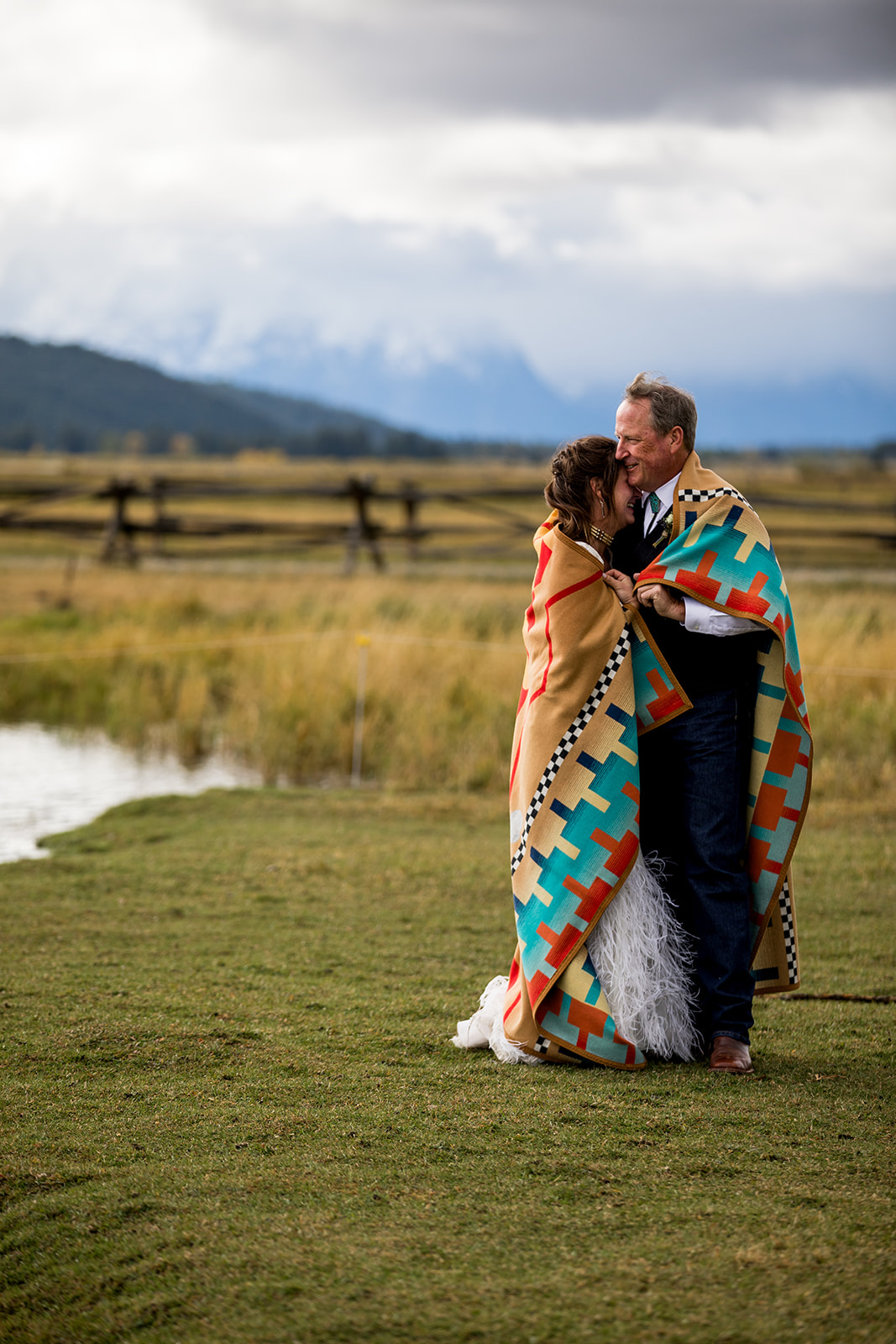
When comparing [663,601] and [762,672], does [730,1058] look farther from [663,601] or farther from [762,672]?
[663,601]

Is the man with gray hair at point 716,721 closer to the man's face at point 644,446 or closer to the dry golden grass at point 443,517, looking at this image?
the man's face at point 644,446

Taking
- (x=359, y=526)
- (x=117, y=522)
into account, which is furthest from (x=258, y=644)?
(x=117, y=522)

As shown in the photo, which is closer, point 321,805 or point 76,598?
point 321,805

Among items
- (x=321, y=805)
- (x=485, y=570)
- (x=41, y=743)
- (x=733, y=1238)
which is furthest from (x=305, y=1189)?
(x=485, y=570)

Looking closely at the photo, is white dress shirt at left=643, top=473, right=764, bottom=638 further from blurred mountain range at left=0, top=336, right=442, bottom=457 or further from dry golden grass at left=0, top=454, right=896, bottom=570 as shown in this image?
blurred mountain range at left=0, top=336, right=442, bottom=457

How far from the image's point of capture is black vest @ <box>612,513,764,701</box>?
12.8ft

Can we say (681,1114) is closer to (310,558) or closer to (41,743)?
(41,743)

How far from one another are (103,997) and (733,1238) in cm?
263

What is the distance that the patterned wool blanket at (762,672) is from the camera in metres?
3.75

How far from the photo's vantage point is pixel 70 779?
10.1m

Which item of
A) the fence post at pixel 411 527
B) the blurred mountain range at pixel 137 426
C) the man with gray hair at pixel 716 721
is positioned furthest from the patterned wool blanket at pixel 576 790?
the blurred mountain range at pixel 137 426

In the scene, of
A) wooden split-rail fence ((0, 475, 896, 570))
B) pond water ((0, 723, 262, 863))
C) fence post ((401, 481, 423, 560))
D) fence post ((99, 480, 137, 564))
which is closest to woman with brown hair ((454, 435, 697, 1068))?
pond water ((0, 723, 262, 863))

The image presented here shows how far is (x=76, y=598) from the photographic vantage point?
56.6ft

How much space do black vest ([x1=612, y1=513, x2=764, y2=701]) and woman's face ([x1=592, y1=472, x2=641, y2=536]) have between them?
79 millimetres
